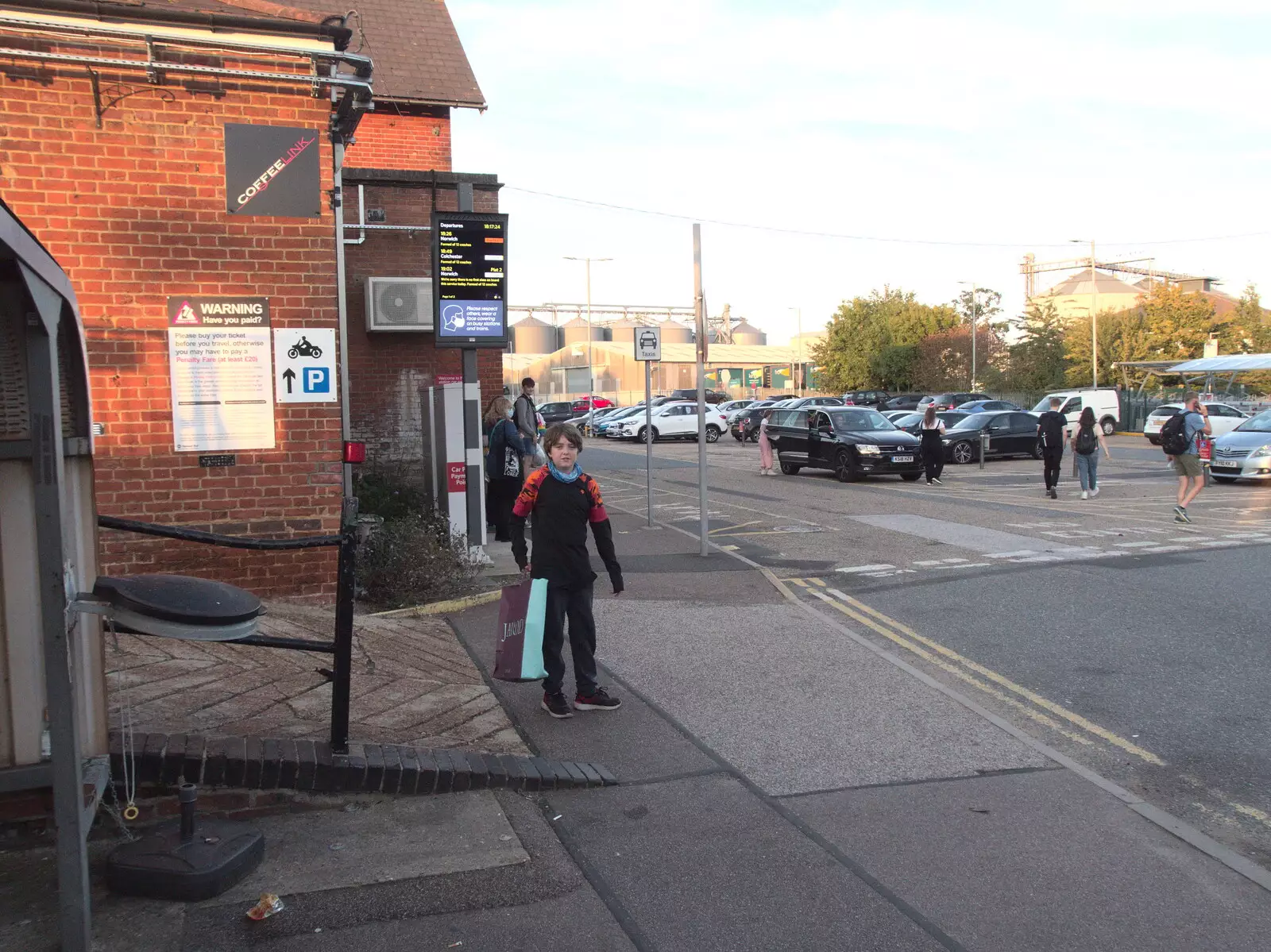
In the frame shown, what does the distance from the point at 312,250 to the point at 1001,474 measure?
20.8 meters

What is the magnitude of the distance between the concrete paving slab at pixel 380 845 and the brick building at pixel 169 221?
383 centimetres

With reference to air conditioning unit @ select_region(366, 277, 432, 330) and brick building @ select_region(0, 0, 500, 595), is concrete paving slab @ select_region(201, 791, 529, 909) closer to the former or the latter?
brick building @ select_region(0, 0, 500, 595)

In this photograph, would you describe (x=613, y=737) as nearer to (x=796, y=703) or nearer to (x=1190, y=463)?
→ (x=796, y=703)

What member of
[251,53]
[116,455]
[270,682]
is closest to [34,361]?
[270,682]

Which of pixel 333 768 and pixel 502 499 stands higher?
pixel 502 499

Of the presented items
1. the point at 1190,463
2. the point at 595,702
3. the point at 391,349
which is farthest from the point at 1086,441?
the point at 595,702

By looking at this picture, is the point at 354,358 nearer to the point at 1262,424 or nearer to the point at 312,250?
the point at 312,250

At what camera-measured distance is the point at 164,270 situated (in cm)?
790

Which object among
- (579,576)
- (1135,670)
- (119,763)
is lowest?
(1135,670)

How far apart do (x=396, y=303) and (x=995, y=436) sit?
68.1 ft

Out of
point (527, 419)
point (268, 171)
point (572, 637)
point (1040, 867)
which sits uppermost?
point (268, 171)

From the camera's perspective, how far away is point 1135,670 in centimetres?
748

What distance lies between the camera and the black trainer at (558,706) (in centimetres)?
637

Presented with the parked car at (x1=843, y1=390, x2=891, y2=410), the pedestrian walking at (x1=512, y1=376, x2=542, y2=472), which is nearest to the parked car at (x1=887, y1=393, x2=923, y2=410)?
the parked car at (x1=843, y1=390, x2=891, y2=410)
